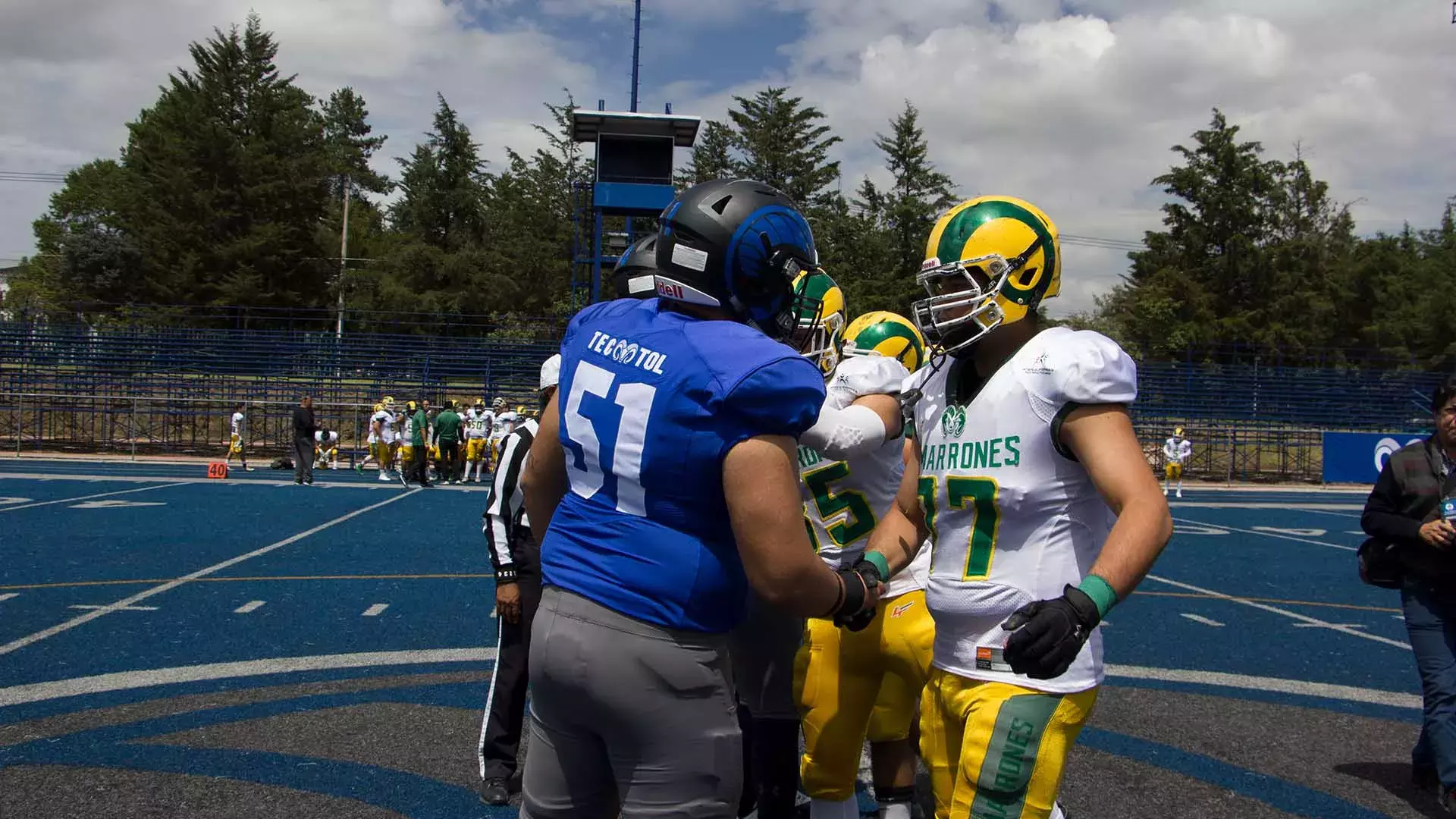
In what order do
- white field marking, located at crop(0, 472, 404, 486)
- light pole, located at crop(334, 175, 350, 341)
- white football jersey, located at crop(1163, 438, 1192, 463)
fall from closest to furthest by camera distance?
1. white field marking, located at crop(0, 472, 404, 486)
2. white football jersey, located at crop(1163, 438, 1192, 463)
3. light pole, located at crop(334, 175, 350, 341)

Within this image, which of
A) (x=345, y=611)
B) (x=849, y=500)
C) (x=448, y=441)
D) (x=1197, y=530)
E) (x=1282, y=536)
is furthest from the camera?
(x=448, y=441)

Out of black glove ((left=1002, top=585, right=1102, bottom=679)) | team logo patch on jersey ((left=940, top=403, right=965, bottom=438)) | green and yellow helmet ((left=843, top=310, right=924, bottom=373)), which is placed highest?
green and yellow helmet ((left=843, top=310, right=924, bottom=373))

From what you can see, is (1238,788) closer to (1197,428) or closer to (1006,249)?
(1006,249)

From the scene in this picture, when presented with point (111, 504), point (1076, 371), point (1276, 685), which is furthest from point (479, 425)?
point (1076, 371)

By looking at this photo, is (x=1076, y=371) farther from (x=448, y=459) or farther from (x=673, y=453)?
(x=448, y=459)

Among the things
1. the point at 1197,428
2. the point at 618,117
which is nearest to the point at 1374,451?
the point at 1197,428

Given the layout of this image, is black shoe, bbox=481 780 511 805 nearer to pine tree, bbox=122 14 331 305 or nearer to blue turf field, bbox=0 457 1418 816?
blue turf field, bbox=0 457 1418 816

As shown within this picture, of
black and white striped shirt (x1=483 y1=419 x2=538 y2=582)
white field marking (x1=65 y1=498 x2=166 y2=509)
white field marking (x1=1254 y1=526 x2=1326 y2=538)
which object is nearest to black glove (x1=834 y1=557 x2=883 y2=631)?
black and white striped shirt (x1=483 y1=419 x2=538 y2=582)

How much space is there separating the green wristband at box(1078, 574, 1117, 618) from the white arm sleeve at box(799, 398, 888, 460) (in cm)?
74

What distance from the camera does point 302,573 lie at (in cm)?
932

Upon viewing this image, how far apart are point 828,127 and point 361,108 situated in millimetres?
32401

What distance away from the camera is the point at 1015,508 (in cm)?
244

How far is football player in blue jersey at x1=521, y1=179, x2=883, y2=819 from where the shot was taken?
195 centimetres

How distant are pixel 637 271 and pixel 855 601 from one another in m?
1.97
